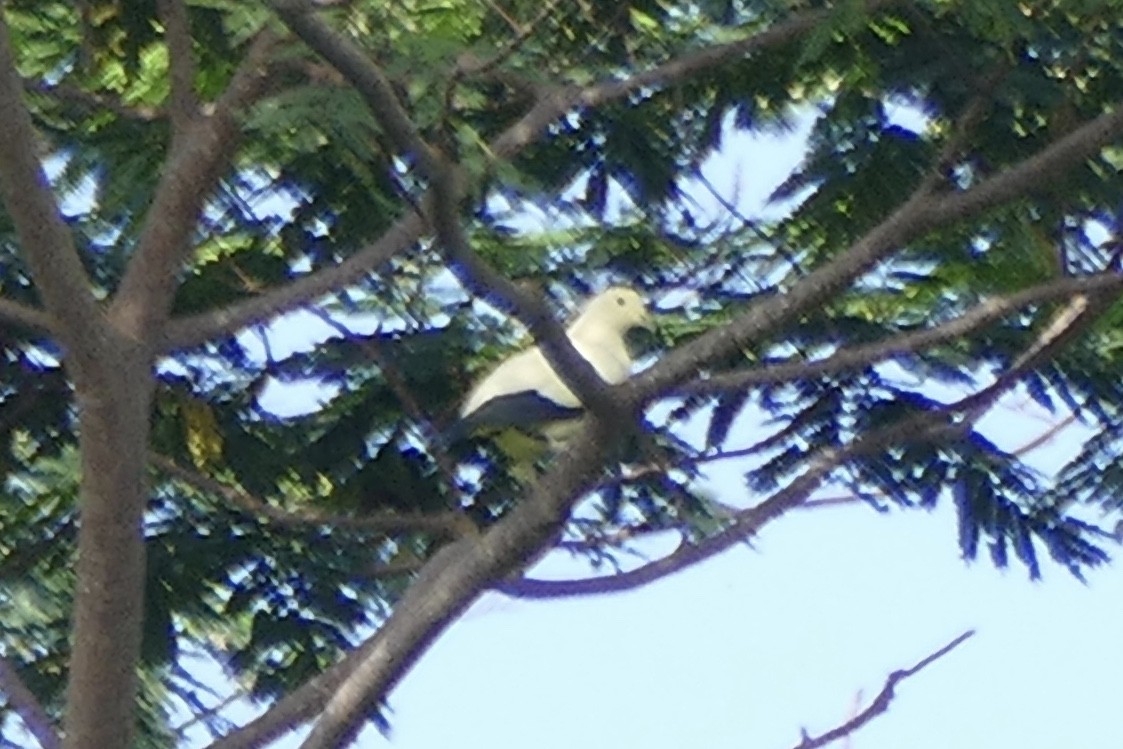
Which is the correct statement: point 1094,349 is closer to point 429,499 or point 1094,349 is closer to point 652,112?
point 652,112

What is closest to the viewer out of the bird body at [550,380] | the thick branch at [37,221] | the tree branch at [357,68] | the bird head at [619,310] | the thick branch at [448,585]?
the tree branch at [357,68]

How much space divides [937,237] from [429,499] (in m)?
1.02

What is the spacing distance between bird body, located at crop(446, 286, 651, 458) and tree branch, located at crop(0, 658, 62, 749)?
0.90m

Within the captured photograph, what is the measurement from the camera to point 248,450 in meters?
4.19

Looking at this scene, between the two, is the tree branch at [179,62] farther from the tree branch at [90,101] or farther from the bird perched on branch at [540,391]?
the bird perched on branch at [540,391]

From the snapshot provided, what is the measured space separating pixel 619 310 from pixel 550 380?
209 mm

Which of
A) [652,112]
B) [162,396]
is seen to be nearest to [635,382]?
[652,112]

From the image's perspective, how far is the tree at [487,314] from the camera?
3.63m

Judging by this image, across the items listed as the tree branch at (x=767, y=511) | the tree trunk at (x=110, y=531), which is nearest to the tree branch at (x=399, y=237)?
the tree trunk at (x=110, y=531)

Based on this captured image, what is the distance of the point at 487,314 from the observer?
4453mm

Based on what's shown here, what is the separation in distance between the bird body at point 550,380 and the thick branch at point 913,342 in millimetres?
451

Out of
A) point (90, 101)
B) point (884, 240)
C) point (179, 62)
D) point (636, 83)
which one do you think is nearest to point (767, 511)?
point (884, 240)

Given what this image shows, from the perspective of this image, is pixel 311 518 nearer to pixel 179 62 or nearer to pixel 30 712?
pixel 30 712

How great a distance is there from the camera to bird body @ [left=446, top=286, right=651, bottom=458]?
436 centimetres
